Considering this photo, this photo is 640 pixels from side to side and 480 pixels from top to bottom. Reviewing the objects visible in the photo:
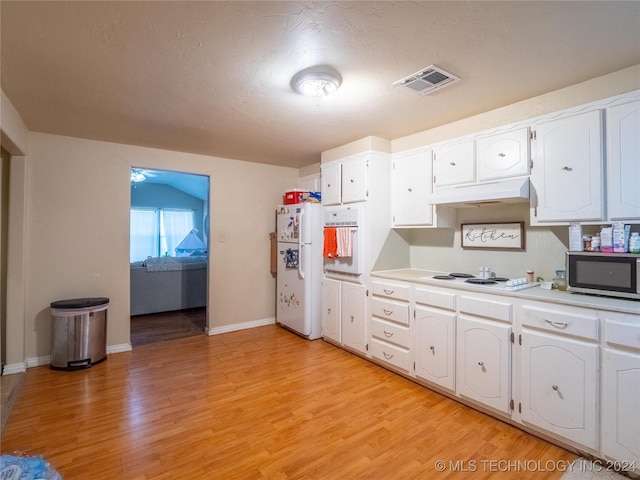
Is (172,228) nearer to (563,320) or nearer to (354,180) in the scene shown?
(354,180)

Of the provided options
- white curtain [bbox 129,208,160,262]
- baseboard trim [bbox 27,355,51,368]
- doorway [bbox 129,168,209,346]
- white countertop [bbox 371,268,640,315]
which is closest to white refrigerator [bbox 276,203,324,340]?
doorway [bbox 129,168,209,346]

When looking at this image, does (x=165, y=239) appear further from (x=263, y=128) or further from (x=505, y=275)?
(x=505, y=275)

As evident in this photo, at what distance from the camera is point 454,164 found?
283 centimetres

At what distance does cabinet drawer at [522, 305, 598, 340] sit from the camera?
1841mm

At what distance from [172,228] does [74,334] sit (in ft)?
18.9

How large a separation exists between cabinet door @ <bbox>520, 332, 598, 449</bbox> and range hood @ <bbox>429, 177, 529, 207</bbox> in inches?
39.1

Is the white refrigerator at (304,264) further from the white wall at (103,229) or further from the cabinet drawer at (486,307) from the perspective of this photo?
the cabinet drawer at (486,307)

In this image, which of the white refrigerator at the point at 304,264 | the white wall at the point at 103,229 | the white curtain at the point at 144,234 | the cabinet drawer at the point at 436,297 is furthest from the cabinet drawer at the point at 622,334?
the white curtain at the point at 144,234

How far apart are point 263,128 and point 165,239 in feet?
21.2

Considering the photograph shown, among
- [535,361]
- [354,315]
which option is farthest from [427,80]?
[354,315]

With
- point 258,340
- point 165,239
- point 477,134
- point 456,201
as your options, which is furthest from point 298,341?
point 165,239

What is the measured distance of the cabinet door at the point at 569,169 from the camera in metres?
2.05

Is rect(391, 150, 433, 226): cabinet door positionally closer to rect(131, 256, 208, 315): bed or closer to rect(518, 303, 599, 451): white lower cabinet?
rect(518, 303, 599, 451): white lower cabinet

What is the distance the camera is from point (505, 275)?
2.79 m
